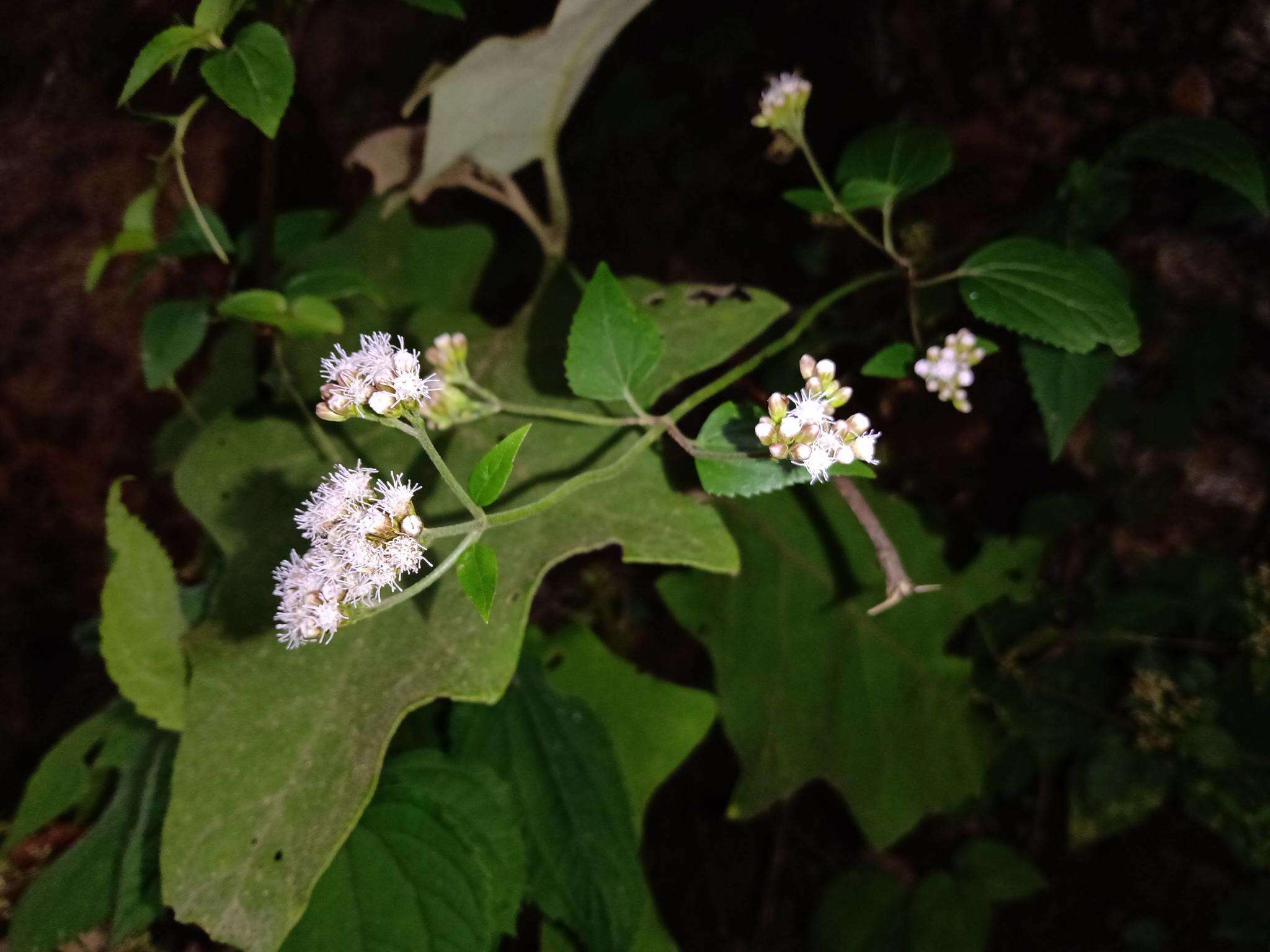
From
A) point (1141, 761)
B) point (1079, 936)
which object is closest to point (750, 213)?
point (1141, 761)

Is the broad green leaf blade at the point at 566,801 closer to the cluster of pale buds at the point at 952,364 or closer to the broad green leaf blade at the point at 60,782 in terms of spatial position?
the broad green leaf blade at the point at 60,782

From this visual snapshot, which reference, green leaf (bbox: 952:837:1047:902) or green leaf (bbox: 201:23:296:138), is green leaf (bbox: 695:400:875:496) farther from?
green leaf (bbox: 952:837:1047:902)

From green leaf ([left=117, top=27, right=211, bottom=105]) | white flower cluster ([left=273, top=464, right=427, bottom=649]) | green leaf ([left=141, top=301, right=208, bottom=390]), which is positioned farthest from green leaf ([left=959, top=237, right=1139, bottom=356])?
green leaf ([left=141, top=301, right=208, bottom=390])

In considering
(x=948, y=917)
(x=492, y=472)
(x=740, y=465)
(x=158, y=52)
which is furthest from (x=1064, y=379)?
(x=948, y=917)

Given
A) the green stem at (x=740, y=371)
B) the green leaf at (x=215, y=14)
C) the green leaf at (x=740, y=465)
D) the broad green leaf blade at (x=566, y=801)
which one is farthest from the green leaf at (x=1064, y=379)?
the green leaf at (x=215, y=14)

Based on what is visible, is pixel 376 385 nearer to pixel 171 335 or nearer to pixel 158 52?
pixel 158 52

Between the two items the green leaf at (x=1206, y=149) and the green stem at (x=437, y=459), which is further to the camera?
the green leaf at (x=1206, y=149)

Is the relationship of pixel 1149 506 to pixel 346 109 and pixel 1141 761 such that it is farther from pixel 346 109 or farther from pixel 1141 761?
pixel 346 109
